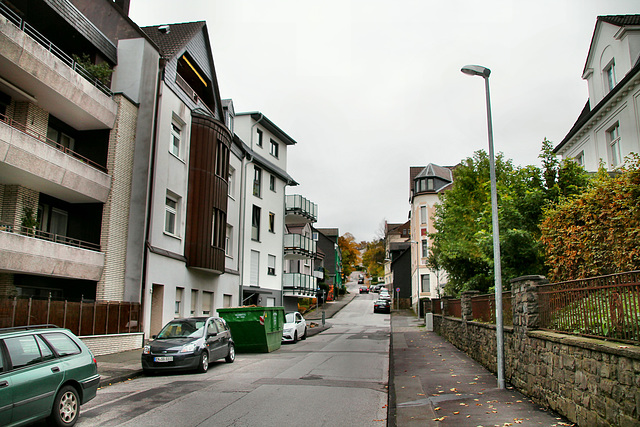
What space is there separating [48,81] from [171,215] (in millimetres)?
7622

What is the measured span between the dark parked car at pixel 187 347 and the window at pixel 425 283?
1735 inches

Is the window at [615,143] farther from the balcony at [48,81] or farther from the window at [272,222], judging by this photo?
the window at [272,222]

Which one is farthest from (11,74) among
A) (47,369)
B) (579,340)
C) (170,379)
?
(579,340)

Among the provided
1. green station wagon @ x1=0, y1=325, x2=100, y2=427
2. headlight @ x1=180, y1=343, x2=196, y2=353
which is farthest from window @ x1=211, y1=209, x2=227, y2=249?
green station wagon @ x1=0, y1=325, x2=100, y2=427

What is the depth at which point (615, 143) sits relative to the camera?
2077 centimetres

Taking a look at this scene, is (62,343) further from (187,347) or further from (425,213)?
(425,213)

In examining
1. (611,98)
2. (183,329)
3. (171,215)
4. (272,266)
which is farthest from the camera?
(272,266)

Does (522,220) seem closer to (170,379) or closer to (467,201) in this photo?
(467,201)

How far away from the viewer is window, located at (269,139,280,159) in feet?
120

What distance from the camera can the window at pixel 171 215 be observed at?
21161mm

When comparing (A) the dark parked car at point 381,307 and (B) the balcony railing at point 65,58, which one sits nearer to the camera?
(B) the balcony railing at point 65,58

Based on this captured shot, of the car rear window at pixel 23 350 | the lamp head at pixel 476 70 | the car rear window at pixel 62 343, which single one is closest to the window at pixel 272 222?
the lamp head at pixel 476 70

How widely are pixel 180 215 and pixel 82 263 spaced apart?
240 inches

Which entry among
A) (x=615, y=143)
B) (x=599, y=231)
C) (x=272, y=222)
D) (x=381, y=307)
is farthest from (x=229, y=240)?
(x=381, y=307)
